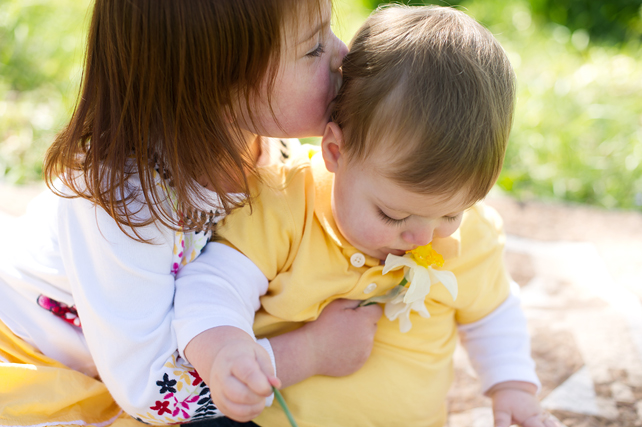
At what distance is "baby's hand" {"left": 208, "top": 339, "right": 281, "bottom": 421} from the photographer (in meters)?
1.02

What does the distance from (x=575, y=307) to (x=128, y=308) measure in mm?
1516

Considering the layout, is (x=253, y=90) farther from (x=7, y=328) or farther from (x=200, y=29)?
(x=7, y=328)

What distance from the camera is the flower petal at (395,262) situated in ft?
4.06

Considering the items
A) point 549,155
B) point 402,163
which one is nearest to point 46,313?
point 402,163

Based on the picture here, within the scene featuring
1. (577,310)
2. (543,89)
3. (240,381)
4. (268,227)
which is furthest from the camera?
(543,89)

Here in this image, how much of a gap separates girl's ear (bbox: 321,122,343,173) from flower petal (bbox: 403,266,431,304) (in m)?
0.29

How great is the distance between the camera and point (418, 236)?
1.20 meters

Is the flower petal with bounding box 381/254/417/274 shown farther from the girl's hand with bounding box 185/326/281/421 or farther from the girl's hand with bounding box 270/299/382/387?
the girl's hand with bounding box 185/326/281/421

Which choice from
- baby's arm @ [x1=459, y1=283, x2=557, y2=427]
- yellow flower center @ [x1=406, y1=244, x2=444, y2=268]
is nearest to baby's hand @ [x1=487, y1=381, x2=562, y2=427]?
baby's arm @ [x1=459, y1=283, x2=557, y2=427]

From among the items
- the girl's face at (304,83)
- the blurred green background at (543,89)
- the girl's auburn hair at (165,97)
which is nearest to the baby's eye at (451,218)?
the girl's face at (304,83)

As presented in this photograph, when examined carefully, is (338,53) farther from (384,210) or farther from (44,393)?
(44,393)

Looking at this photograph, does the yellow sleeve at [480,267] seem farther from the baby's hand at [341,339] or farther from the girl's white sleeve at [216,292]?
the girl's white sleeve at [216,292]

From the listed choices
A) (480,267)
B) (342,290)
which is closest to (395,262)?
(342,290)

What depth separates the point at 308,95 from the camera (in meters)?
1.19
